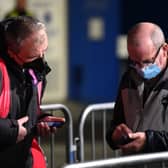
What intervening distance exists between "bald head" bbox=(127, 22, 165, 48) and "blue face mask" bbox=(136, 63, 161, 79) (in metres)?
0.12

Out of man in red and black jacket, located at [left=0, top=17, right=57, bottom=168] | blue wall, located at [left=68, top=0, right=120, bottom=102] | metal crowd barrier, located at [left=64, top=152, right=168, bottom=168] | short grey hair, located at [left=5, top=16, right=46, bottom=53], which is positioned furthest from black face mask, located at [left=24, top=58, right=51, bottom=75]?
blue wall, located at [left=68, top=0, right=120, bottom=102]

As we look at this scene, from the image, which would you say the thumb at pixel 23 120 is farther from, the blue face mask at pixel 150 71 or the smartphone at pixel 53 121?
the blue face mask at pixel 150 71

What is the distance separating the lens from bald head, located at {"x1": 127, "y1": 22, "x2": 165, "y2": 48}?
463 cm

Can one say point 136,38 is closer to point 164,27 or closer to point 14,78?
point 14,78

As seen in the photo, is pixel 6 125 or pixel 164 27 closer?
pixel 6 125

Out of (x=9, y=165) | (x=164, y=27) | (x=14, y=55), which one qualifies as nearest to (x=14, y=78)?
(x=14, y=55)

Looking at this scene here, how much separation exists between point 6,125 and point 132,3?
9.78 meters

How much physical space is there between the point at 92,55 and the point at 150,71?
9.67 m

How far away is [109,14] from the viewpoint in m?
14.2

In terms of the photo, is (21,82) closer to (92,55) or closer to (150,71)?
(150,71)

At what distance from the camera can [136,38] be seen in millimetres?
4648

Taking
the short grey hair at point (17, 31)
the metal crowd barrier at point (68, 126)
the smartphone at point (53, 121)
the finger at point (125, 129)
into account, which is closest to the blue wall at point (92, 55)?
the metal crowd barrier at point (68, 126)

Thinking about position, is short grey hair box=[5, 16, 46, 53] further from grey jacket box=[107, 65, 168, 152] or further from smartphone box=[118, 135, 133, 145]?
smartphone box=[118, 135, 133, 145]

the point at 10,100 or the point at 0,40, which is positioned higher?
the point at 0,40
